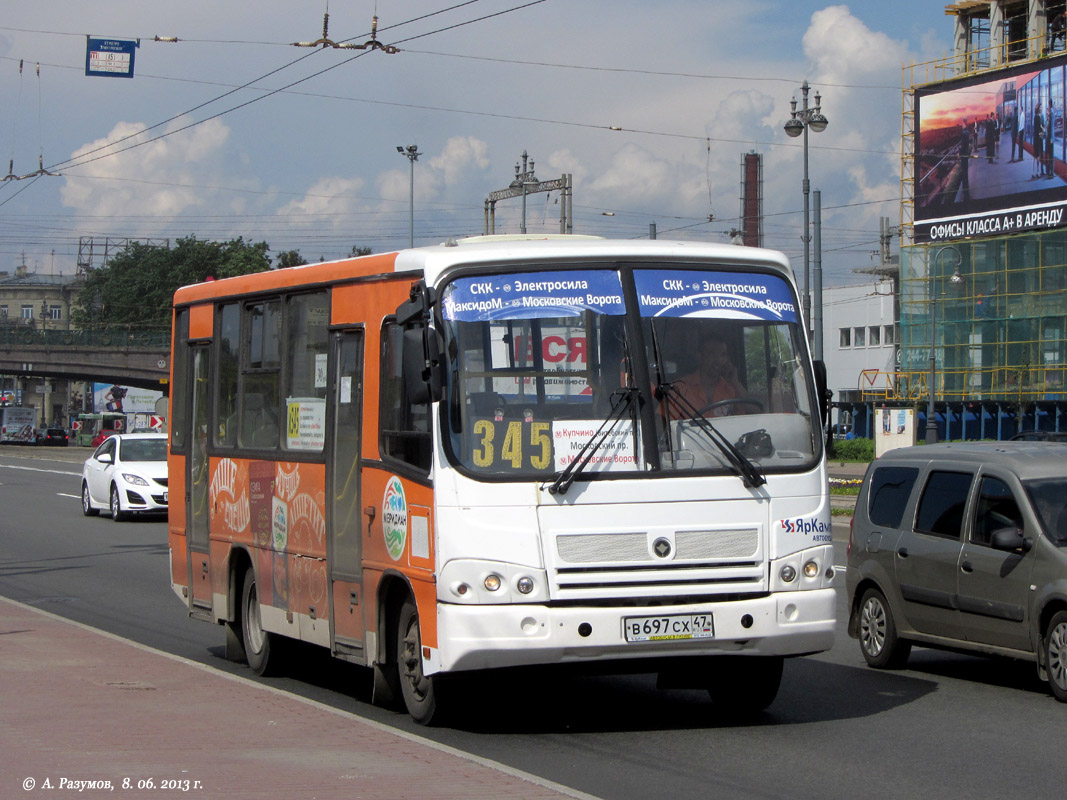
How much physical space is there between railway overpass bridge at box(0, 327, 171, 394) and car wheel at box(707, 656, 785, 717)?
7191 centimetres

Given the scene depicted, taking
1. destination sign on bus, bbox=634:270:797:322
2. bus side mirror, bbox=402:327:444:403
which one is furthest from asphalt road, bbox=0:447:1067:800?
destination sign on bus, bbox=634:270:797:322

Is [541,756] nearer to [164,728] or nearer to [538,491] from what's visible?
[538,491]

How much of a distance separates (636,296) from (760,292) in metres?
0.81

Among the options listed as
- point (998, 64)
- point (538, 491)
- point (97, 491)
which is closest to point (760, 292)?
point (538, 491)

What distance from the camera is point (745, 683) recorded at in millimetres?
8773

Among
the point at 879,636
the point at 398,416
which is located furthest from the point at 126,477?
the point at 398,416

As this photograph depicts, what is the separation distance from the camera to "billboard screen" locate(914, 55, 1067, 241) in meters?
55.4

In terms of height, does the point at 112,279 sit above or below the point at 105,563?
above

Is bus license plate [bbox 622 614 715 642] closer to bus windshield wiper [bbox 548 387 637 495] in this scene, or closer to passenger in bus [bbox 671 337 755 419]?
bus windshield wiper [bbox 548 387 637 495]

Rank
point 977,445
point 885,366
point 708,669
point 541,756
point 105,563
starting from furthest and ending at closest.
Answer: point 885,366 → point 105,563 → point 977,445 → point 708,669 → point 541,756

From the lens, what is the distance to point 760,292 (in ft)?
28.0

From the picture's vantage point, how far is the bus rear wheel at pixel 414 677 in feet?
26.9

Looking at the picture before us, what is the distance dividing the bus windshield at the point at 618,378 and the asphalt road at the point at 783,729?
145 centimetres

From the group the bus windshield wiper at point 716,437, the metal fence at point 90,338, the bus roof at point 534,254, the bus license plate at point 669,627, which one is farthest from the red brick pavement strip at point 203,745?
the metal fence at point 90,338
